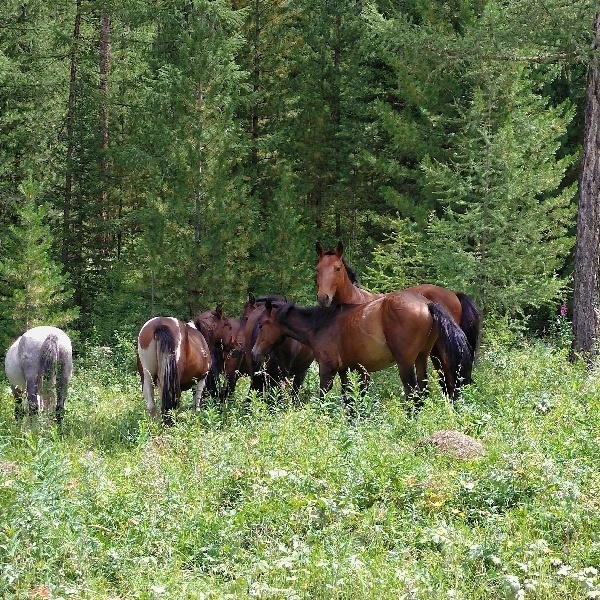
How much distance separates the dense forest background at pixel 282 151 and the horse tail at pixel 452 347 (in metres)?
2.79

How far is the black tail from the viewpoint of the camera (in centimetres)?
912

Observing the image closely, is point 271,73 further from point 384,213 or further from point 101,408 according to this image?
point 101,408

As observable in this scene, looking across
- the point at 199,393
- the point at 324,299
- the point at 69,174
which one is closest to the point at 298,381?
the point at 199,393

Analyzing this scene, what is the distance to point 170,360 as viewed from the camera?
8.91 meters

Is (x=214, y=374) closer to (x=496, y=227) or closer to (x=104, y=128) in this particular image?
(x=496, y=227)

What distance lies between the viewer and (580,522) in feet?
15.6

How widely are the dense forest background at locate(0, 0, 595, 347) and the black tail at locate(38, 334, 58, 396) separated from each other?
5335 mm

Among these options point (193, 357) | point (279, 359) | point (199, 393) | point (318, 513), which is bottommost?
point (199, 393)

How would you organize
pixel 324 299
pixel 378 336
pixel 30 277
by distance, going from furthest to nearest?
pixel 30 277 → pixel 324 299 → pixel 378 336

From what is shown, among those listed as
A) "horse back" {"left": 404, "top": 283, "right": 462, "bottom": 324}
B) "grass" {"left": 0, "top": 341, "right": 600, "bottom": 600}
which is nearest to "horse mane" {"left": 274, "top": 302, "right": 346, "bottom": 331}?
"horse back" {"left": 404, "top": 283, "right": 462, "bottom": 324}

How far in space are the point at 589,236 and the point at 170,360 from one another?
6240 mm

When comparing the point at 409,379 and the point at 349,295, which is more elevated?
the point at 349,295

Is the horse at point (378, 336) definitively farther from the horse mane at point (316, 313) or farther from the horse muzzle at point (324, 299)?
the horse muzzle at point (324, 299)

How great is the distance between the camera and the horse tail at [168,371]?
29.2 ft
